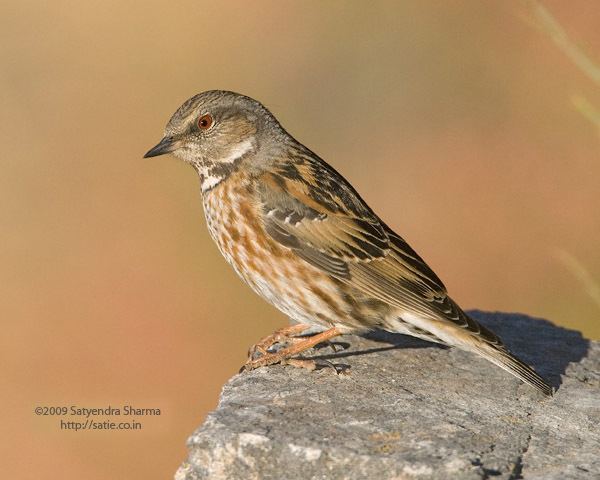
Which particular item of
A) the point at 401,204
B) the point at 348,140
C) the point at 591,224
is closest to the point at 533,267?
the point at 591,224

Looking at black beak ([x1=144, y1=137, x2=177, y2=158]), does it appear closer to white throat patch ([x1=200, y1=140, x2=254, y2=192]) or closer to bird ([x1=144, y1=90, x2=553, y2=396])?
white throat patch ([x1=200, y1=140, x2=254, y2=192])

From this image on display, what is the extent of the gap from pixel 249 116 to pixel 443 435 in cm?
285

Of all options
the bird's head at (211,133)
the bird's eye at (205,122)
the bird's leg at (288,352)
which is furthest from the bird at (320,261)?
the bird's eye at (205,122)

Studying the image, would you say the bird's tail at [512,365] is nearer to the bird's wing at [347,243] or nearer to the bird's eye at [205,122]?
the bird's wing at [347,243]

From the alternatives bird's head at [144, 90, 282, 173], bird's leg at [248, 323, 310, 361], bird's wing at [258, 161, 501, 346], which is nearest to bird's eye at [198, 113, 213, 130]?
bird's head at [144, 90, 282, 173]

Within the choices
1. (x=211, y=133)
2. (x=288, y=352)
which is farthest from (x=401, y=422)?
(x=211, y=133)

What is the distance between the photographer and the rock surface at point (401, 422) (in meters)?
5.34

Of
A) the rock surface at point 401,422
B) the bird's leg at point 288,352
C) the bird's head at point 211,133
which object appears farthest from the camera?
the bird's head at point 211,133

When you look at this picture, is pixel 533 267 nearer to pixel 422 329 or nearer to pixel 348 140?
pixel 348 140

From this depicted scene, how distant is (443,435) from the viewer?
18.4 ft

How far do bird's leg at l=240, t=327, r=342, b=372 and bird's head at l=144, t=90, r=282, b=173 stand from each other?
1323 millimetres

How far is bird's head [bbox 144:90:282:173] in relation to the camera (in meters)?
7.42

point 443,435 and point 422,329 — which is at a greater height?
point 422,329

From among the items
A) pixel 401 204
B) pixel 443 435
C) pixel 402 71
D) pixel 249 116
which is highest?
pixel 402 71
